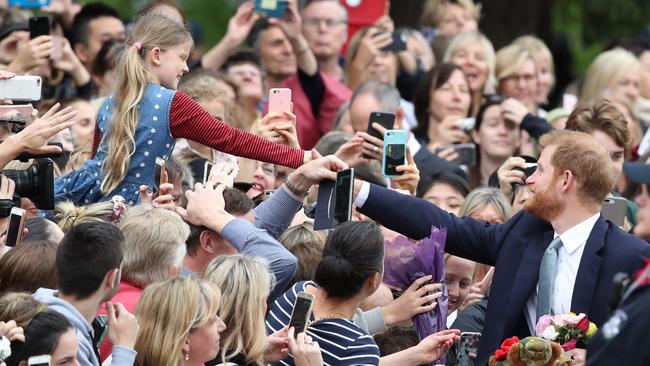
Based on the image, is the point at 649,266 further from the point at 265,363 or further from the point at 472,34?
the point at 472,34

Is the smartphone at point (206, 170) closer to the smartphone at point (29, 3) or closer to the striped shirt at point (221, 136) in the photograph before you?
the striped shirt at point (221, 136)

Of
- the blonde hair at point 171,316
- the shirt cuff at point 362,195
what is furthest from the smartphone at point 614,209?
the blonde hair at point 171,316

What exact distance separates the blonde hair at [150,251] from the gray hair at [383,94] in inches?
157

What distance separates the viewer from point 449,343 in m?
6.55

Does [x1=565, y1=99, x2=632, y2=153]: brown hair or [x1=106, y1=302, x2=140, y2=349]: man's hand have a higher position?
[x1=106, y1=302, x2=140, y2=349]: man's hand

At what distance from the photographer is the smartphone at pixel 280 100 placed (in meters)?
7.70

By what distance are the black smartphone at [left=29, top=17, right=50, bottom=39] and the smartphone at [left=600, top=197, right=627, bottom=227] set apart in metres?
3.85

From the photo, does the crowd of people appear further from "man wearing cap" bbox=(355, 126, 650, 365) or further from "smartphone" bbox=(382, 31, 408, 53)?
"smartphone" bbox=(382, 31, 408, 53)

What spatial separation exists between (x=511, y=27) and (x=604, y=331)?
490 inches

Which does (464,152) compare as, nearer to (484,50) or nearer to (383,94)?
(383,94)

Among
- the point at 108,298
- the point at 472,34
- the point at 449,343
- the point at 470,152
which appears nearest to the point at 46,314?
the point at 108,298

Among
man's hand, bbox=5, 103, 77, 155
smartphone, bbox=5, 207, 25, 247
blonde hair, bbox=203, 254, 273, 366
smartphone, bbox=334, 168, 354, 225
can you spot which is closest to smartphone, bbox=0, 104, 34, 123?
man's hand, bbox=5, 103, 77, 155

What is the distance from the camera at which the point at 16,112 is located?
692 centimetres

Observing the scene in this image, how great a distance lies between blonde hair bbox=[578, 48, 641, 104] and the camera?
506 inches
